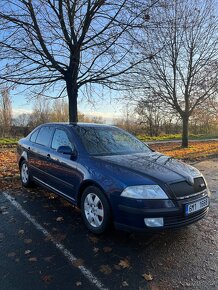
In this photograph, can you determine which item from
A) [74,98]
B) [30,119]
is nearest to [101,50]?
[74,98]

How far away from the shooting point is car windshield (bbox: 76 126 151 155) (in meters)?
4.72

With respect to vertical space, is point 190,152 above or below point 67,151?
below

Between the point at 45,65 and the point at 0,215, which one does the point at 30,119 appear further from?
the point at 0,215

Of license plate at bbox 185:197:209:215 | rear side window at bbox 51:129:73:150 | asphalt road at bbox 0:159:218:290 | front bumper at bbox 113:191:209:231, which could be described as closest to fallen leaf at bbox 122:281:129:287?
asphalt road at bbox 0:159:218:290

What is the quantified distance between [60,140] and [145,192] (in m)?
2.28

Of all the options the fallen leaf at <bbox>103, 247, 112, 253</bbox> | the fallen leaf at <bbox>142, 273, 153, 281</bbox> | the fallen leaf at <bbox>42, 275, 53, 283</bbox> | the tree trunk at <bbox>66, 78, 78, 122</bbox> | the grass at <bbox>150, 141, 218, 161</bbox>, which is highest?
A: the tree trunk at <bbox>66, 78, 78, 122</bbox>

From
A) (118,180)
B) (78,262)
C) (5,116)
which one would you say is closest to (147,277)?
(78,262)

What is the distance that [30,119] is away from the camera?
32125mm

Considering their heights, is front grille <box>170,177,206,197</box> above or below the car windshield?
below

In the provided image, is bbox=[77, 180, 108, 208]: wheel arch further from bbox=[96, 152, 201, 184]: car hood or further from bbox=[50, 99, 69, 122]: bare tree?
bbox=[50, 99, 69, 122]: bare tree

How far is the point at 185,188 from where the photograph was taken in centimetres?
376

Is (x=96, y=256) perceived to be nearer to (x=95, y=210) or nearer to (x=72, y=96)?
(x=95, y=210)

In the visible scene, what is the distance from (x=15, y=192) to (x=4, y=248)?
276 cm

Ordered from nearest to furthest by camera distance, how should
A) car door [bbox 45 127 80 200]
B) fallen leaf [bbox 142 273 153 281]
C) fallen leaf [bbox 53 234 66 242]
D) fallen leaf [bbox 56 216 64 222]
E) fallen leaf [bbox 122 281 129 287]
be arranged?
fallen leaf [bbox 122 281 129 287], fallen leaf [bbox 142 273 153 281], fallen leaf [bbox 53 234 66 242], car door [bbox 45 127 80 200], fallen leaf [bbox 56 216 64 222]
